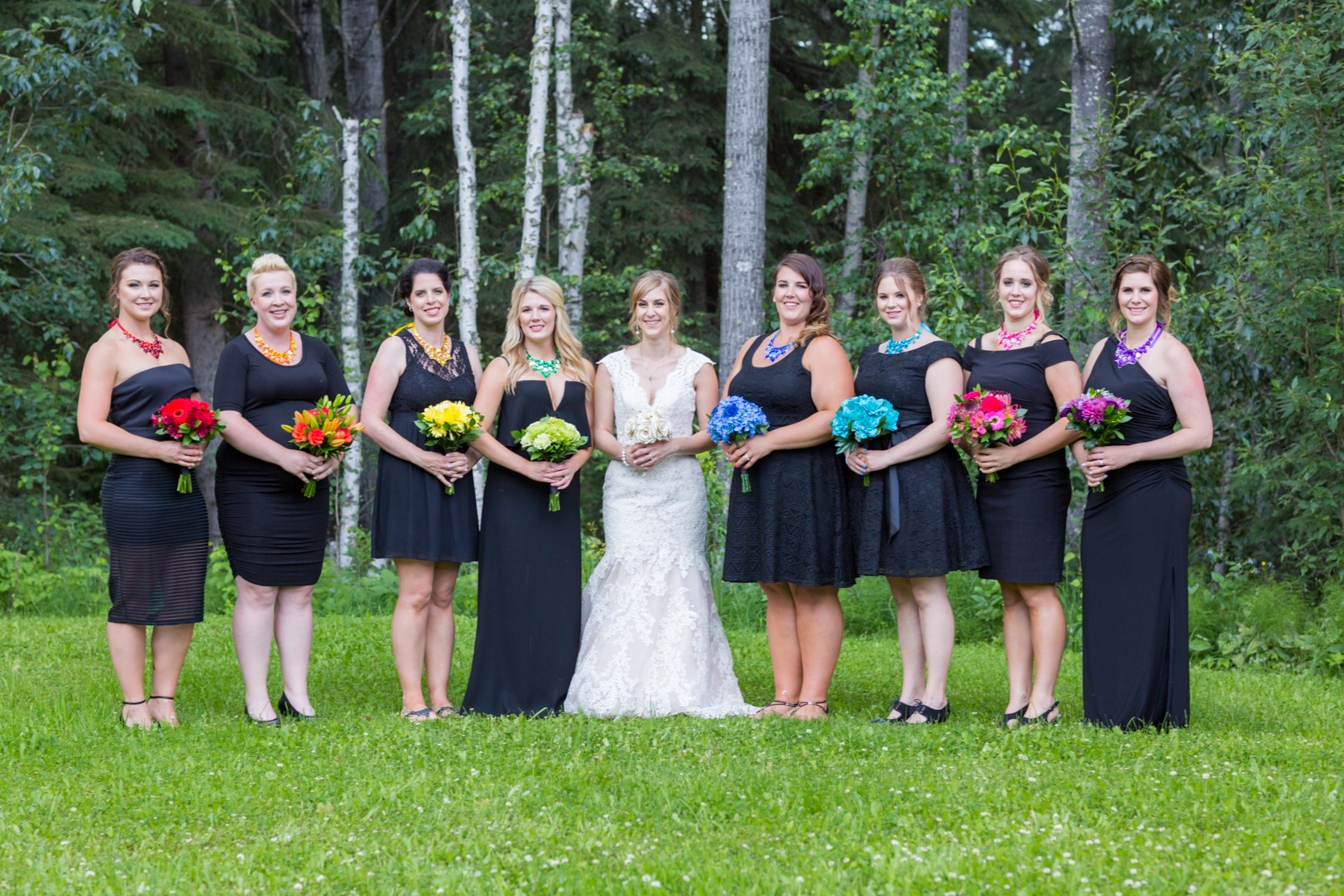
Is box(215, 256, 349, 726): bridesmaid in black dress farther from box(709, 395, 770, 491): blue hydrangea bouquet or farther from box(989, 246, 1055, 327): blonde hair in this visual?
box(989, 246, 1055, 327): blonde hair

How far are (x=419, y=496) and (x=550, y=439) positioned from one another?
741 millimetres

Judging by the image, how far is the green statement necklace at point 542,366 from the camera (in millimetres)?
6309

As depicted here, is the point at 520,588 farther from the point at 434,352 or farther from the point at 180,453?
the point at 180,453

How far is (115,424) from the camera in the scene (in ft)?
18.9

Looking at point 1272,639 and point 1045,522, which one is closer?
point 1045,522

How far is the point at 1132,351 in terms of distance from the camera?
222 inches

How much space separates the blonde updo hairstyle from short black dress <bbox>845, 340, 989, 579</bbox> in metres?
0.79

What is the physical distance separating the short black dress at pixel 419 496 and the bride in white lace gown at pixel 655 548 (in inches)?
31.0

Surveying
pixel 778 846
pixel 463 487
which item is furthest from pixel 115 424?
pixel 778 846

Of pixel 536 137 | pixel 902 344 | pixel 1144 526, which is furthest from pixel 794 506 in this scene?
pixel 536 137

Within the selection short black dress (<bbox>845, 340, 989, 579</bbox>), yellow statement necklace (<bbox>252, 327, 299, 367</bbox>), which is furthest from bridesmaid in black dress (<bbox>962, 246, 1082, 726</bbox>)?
yellow statement necklace (<bbox>252, 327, 299, 367</bbox>)

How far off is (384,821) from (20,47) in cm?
1150

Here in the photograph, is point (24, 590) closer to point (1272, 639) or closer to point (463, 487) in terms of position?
point (463, 487)

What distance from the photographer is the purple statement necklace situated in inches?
221
